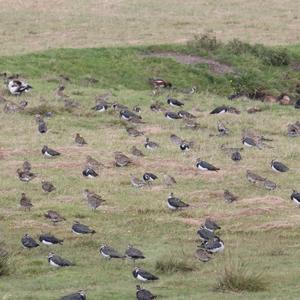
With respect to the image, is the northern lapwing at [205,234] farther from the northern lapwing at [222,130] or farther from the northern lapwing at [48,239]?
the northern lapwing at [222,130]

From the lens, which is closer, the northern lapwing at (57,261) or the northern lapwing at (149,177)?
the northern lapwing at (57,261)

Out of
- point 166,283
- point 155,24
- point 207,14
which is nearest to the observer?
point 166,283

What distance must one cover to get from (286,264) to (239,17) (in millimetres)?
38867

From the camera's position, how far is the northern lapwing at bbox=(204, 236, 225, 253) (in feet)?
61.8

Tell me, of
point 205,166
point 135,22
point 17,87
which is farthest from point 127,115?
point 135,22

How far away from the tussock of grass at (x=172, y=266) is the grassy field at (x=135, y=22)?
28.0 m

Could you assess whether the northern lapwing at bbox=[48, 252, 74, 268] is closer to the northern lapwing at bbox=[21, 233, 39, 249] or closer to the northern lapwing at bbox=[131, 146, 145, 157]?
the northern lapwing at bbox=[21, 233, 39, 249]

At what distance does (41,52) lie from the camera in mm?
43969

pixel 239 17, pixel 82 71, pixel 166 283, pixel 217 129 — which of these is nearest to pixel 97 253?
pixel 166 283

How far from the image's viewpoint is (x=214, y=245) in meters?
18.8

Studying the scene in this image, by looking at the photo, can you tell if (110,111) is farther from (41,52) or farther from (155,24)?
(155,24)

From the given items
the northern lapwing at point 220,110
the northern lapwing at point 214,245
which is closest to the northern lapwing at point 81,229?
the northern lapwing at point 214,245

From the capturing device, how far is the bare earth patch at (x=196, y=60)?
4388 cm

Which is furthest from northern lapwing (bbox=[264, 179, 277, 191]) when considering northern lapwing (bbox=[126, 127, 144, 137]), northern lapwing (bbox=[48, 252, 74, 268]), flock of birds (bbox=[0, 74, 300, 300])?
northern lapwing (bbox=[48, 252, 74, 268])
